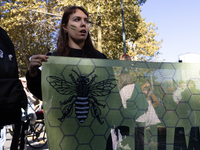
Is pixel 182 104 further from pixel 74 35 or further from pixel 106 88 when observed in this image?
pixel 74 35

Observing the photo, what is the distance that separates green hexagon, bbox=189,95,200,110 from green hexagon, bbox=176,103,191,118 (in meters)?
0.03

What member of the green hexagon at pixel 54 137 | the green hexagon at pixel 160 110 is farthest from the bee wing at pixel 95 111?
the green hexagon at pixel 160 110

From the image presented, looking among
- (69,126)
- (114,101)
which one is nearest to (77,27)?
(114,101)

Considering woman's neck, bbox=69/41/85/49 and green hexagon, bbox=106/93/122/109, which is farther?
woman's neck, bbox=69/41/85/49

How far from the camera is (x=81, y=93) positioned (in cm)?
149

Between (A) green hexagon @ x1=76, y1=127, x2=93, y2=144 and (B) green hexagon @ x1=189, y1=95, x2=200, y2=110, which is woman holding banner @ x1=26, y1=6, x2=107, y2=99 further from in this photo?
(B) green hexagon @ x1=189, y1=95, x2=200, y2=110

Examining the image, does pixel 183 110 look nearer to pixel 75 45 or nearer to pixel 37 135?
pixel 75 45

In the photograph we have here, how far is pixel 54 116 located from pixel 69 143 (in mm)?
182

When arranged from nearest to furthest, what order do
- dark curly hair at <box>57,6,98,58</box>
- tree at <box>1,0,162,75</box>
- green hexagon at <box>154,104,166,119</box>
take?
green hexagon at <box>154,104,166,119</box> → dark curly hair at <box>57,6,98,58</box> → tree at <box>1,0,162,75</box>

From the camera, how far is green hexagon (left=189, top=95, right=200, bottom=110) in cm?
159

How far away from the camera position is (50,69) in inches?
59.6

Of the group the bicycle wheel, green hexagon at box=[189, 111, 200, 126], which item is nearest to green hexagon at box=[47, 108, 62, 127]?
green hexagon at box=[189, 111, 200, 126]

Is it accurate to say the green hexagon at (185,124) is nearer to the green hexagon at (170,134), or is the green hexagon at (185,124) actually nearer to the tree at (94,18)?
the green hexagon at (170,134)

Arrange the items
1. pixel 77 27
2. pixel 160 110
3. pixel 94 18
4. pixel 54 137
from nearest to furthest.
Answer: pixel 54 137
pixel 160 110
pixel 77 27
pixel 94 18
